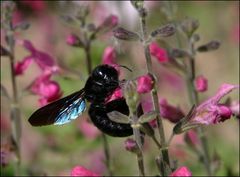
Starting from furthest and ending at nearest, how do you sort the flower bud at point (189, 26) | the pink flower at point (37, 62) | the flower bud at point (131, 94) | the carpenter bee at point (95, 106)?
1. the pink flower at point (37, 62)
2. the flower bud at point (189, 26)
3. the carpenter bee at point (95, 106)
4. the flower bud at point (131, 94)

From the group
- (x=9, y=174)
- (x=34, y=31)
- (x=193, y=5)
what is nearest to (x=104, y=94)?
(x=9, y=174)

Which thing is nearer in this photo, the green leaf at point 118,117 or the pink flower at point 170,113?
the green leaf at point 118,117

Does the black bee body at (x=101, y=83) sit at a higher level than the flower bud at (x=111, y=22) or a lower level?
lower

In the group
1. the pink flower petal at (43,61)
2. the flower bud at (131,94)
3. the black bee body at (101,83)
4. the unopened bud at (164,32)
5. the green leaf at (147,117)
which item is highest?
the pink flower petal at (43,61)

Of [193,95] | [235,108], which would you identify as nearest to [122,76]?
[193,95]

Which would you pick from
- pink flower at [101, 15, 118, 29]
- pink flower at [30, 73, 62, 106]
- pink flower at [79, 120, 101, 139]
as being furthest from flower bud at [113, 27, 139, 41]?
pink flower at [79, 120, 101, 139]

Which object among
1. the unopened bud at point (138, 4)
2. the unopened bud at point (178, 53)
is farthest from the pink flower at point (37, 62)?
the unopened bud at point (138, 4)

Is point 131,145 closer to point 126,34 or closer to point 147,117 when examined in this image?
point 147,117

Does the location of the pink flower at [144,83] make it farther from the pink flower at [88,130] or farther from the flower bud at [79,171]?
the pink flower at [88,130]
